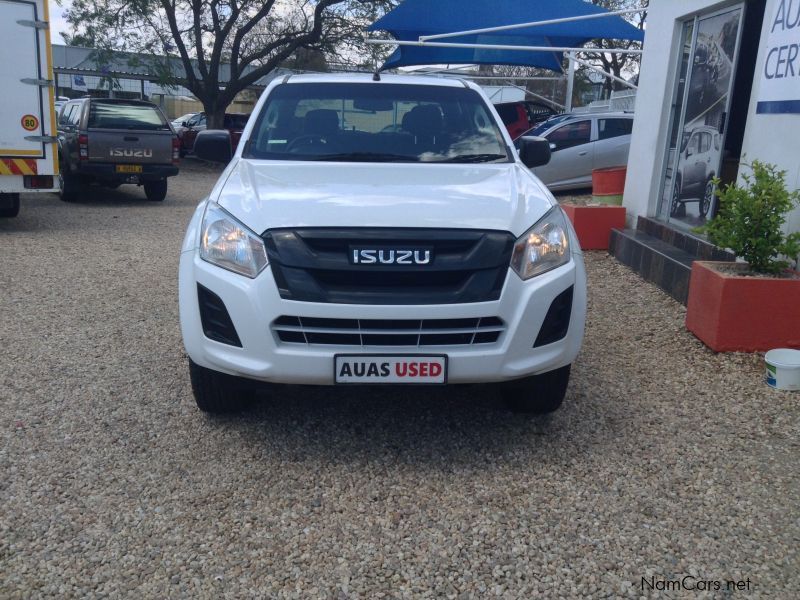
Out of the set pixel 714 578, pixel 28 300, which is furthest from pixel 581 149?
pixel 714 578

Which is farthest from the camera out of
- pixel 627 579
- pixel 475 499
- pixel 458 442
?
pixel 458 442

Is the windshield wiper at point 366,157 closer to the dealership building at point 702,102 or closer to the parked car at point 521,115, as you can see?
the dealership building at point 702,102

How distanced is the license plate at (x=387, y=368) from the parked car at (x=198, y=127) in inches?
791

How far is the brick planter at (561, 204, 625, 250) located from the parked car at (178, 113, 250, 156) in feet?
50.8

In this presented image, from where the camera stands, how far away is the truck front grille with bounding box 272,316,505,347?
3.40m

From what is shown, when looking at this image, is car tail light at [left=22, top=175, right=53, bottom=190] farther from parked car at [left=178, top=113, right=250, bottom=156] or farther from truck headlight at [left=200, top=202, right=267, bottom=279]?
parked car at [left=178, top=113, right=250, bottom=156]

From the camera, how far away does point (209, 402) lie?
13.1 ft

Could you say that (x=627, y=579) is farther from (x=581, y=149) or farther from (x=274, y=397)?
(x=581, y=149)

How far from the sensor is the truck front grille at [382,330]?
340cm

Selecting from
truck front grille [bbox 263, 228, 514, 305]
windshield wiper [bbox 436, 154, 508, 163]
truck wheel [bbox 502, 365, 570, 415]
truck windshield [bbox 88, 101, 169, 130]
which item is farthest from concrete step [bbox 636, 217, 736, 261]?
truck windshield [bbox 88, 101, 169, 130]

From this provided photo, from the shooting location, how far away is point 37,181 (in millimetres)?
9859

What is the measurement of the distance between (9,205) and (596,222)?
311 inches

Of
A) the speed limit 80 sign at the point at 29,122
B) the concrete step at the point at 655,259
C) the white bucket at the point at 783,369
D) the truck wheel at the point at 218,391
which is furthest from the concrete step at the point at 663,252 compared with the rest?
the speed limit 80 sign at the point at 29,122

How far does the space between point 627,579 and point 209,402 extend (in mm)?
2191
